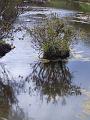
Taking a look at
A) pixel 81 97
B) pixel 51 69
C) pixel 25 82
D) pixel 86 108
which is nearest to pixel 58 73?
pixel 51 69

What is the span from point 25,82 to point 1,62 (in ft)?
11.4

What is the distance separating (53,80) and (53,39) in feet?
13.6

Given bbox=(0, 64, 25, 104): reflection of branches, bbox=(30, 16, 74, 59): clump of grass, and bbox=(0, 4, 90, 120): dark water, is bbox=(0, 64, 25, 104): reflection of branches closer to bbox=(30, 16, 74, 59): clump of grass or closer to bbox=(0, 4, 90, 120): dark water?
bbox=(0, 4, 90, 120): dark water

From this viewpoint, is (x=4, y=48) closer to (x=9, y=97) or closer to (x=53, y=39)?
(x=53, y=39)

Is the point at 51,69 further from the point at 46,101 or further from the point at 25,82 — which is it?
the point at 46,101

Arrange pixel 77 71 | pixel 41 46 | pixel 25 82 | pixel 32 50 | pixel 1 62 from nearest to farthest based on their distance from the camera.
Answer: pixel 25 82
pixel 77 71
pixel 1 62
pixel 41 46
pixel 32 50

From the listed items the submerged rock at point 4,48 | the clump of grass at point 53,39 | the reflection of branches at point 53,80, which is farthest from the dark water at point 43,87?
the clump of grass at point 53,39

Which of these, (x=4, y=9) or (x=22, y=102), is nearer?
(x=22, y=102)

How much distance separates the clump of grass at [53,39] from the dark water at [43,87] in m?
0.53

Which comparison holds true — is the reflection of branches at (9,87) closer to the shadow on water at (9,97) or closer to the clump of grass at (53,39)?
the shadow on water at (9,97)

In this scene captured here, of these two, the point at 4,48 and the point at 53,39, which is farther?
the point at 4,48

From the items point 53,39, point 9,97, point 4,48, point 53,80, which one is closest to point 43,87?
point 53,80

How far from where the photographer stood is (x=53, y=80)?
15.8 metres

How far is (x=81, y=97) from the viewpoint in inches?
527
